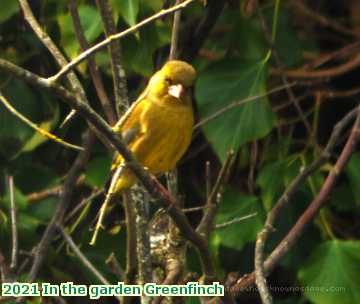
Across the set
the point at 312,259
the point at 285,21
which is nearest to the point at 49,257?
the point at 312,259

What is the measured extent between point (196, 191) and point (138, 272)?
161cm

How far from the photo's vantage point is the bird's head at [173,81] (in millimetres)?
3014

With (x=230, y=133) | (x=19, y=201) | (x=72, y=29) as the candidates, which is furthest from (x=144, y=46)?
(x=19, y=201)

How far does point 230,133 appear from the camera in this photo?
3.71 metres

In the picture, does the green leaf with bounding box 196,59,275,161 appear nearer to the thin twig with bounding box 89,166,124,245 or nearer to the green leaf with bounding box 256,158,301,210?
the green leaf with bounding box 256,158,301,210

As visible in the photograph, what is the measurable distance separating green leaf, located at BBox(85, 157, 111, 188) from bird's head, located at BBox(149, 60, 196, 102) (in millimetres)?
921

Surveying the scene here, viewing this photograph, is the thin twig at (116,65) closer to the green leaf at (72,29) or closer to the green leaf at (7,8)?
the green leaf at (72,29)

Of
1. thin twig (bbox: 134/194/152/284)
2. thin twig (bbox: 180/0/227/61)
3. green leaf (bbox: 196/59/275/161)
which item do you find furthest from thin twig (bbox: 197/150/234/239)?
thin twig (bbox: 180/0/227/61)

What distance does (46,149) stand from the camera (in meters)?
4.43

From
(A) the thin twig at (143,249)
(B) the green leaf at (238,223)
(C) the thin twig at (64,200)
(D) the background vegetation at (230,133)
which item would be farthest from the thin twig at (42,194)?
(A) the thin twig at (143,249)

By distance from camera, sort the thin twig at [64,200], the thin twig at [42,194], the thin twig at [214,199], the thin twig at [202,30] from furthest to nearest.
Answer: the thin twig at [42,194]
the thin twig at [202,30]
the thin twig at [64,200]
the thin twig at [214,199]

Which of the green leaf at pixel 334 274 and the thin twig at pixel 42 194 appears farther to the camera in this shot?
the thin twig at pixel 42 194

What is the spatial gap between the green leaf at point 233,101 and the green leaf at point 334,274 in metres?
0.56

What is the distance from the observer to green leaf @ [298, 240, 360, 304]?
3.65 metres
